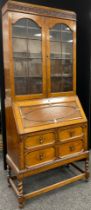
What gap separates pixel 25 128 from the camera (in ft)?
6.81

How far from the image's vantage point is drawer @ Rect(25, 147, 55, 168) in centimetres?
212

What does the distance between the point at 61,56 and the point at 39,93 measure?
581 millimetres

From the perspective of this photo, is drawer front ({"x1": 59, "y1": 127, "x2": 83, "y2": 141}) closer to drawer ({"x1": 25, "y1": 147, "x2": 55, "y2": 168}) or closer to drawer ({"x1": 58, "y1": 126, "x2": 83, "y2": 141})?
drawer ({"x1": 58, "y1": 126, "x2": 83, "y2": 141})

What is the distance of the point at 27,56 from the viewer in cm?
229

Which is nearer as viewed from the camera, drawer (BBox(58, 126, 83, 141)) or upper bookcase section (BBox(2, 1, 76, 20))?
upper bookcase section (BBox(2, 1, 76, 20))

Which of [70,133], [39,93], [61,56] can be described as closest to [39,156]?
[70,133]

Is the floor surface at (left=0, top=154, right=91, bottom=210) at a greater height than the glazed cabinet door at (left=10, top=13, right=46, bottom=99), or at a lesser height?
lesser

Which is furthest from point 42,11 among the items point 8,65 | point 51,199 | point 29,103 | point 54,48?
point 51,199

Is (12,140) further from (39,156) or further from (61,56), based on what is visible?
(61,56)

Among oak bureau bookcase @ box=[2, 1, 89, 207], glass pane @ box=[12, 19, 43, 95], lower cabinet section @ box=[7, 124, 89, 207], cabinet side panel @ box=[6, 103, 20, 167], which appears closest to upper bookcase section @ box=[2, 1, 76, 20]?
oak bureau bookcase @ box=[2, 1, 89, 207]

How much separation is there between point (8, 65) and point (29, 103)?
0.48 meters

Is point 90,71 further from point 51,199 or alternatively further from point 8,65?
point 51,199

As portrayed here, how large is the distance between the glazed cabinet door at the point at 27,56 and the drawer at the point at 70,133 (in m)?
0.51

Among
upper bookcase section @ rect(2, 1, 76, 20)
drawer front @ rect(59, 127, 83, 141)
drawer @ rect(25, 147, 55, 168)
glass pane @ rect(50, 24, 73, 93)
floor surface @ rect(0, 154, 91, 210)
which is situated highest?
upper bookcase section @ rect(2, 1, 76, 20)
